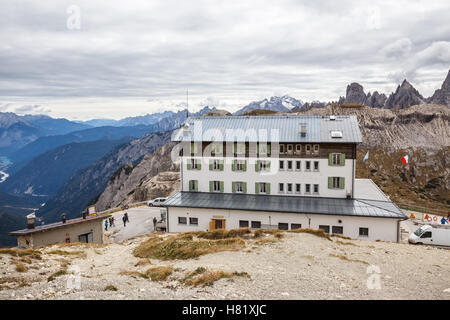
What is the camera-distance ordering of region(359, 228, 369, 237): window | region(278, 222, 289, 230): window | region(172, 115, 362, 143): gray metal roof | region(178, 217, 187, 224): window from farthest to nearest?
1. region(172, 115, 362, 143): gray metal roof
2. region(178, 217, 187, 224): window
3. region(278, 222, 289, 230): window
4. region(359, 228, 369, 237): window

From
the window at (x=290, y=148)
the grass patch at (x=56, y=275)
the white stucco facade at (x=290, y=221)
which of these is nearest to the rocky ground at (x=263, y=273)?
the grass patch at (x=56, y=275)

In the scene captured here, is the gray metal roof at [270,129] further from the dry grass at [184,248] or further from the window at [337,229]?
the dry grass at [184,248]

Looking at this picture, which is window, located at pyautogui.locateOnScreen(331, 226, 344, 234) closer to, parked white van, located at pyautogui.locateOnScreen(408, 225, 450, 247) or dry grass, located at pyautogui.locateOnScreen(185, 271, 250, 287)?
parked white van, located at pyautogui.locateOnScreen(408, 225, 450, 247)

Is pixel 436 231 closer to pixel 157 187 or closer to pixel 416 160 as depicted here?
pixel 157 187

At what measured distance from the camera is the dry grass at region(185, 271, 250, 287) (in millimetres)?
15773

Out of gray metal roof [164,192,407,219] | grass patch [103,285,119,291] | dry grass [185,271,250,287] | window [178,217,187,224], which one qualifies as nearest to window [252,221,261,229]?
gray metal roof [164,192,407,219]

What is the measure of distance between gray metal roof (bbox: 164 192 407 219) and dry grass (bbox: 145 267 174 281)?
62.2ft

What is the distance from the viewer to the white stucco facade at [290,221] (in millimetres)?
34062

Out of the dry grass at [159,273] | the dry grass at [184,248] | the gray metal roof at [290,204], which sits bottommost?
the dry grass at [184,248]

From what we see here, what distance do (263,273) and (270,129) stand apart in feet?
91.2

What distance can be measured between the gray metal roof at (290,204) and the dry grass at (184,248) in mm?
11217
